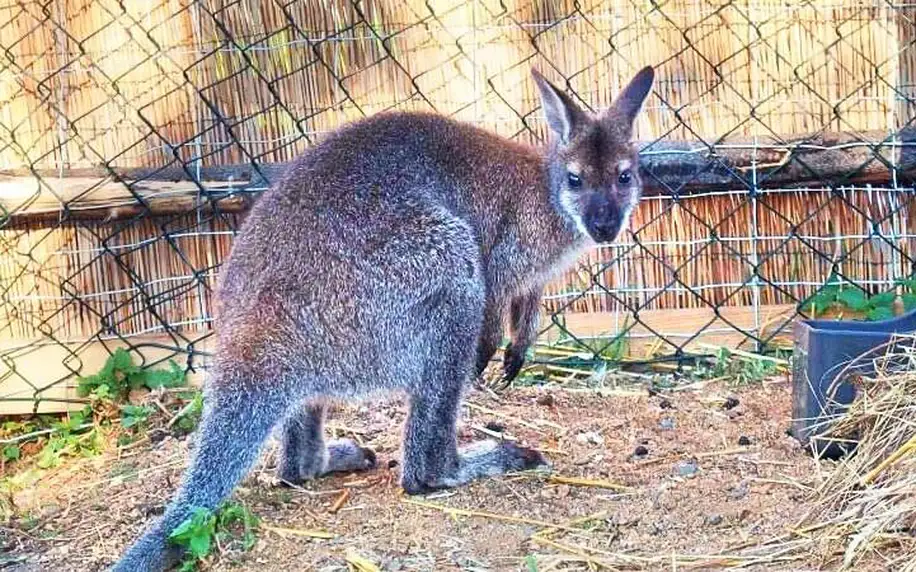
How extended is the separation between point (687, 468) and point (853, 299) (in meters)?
1.65

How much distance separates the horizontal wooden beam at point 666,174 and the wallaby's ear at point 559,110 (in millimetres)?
789

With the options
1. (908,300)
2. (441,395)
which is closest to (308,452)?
(441,395)

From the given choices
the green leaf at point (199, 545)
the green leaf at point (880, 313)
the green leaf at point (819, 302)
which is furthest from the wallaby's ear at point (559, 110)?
the green leaf at point (199, 545)

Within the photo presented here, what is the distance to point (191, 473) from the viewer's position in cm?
385

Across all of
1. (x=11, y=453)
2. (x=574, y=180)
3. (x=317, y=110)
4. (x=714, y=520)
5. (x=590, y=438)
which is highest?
(x=317, y=110)

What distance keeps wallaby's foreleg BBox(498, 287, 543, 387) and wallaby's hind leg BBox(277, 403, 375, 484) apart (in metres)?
0.77

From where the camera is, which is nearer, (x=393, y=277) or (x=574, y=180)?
(x=393, y=277)

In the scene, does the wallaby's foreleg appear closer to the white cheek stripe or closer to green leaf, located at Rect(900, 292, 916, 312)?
the white cheek stripe

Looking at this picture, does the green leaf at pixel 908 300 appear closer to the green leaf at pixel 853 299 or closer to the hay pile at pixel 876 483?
the green leaf at pixel 853 299

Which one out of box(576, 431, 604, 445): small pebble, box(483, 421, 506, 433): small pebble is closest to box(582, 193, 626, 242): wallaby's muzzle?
box(576, 431, 604, 445): small pebble

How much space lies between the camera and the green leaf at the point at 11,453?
5288mm

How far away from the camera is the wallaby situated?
400 centimetres

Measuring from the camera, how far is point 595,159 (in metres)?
4.79

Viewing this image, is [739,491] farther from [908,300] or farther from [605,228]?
[908,300]
